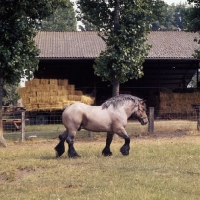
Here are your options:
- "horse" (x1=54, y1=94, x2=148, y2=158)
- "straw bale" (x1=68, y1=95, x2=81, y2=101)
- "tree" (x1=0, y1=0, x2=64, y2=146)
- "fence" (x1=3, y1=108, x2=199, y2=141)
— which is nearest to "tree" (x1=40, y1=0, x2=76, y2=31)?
"fence" (x1=3, y1=108, x2=199, y2=141)

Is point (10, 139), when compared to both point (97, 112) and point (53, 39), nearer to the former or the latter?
point (97, 112)

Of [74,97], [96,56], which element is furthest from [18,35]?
[96,56]

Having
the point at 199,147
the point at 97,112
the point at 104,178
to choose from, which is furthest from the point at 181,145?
Answer: the point at 104,178

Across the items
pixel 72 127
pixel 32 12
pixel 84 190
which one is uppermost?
pixel 32 12

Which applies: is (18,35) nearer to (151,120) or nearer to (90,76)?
(151,120)

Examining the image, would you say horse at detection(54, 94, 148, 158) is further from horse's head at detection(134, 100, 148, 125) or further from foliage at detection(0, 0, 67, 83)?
foliage at detection(0, 0, 67, 83)

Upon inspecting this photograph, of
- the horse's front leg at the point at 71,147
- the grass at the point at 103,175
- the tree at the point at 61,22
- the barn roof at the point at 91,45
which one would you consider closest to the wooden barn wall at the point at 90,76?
the barn roof at the point at 91,45

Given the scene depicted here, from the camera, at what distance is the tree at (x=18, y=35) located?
52.0 ft

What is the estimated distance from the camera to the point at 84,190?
806cm

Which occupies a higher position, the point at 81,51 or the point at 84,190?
the point at 81,51

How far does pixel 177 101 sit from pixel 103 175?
71.3 feet

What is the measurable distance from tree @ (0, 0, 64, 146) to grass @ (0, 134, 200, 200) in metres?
3.85

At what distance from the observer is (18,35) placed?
16.2 meters

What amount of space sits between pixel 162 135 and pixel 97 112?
6.81 metres
